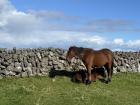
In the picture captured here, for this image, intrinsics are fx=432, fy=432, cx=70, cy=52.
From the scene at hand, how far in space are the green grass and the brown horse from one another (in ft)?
2.76

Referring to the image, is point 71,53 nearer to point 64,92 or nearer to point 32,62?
point 32,62

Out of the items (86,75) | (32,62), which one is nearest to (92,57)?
(86,75)

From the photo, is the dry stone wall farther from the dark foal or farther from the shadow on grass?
the dark foal

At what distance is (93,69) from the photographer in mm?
23828

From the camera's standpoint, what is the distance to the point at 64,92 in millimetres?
19781

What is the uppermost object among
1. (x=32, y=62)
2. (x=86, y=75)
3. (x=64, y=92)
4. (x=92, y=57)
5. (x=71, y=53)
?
(x=71, y=53)

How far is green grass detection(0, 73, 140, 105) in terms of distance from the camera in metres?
18.1

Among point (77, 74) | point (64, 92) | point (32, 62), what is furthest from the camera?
point (32, 62)

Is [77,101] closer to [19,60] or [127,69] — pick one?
[19,60]

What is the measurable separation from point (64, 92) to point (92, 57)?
3.73m

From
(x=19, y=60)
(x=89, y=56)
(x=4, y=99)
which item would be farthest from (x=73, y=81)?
(x=4, y=99)

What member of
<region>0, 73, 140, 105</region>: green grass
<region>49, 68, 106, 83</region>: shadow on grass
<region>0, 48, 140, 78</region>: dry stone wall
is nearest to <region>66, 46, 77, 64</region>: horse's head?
<region>49, 68, 106, 83</region>: shadow on grass

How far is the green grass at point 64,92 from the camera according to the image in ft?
59.5

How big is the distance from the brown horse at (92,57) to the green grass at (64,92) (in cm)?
84
